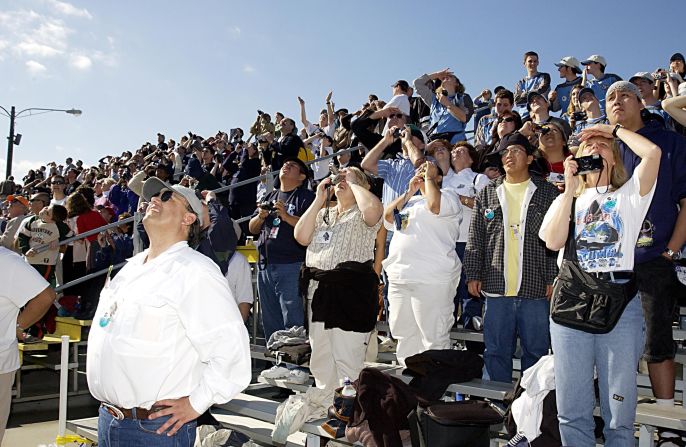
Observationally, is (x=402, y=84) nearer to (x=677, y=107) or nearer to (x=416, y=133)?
(x=416, y=133)

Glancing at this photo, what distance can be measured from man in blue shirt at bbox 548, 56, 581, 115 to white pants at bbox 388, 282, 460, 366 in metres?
4.81

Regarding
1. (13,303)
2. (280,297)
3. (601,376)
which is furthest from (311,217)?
(601,376)

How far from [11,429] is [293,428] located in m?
3.19

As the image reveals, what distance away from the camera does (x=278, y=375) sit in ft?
18.2

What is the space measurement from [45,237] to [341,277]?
5.46 m

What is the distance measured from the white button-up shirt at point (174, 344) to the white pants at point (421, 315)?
8.19ft

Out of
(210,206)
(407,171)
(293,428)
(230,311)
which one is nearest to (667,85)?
(407,171)

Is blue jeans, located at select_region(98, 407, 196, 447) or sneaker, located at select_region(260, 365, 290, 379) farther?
sneaker, located at select_region(260, 365, 290, 379)

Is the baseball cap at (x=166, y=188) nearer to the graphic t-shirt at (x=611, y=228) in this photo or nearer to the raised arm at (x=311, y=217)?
the graphic t-shirt at (x=611, y=228)

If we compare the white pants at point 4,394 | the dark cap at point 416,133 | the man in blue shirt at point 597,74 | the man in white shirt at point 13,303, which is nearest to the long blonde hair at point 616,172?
the dark cap at point 416,133

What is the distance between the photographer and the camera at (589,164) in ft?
10.8

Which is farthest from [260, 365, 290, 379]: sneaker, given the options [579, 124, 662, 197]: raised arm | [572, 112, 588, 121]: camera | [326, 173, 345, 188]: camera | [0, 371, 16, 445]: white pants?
[572, 112, 588, 121]: camera

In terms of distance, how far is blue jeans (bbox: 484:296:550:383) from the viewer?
172 inches

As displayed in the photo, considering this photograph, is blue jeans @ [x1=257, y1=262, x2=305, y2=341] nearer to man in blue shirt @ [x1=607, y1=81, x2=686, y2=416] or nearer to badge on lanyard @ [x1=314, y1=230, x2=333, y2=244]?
badge on lanyard @ [x1=314, y1=230, x2=333, y2=244]
